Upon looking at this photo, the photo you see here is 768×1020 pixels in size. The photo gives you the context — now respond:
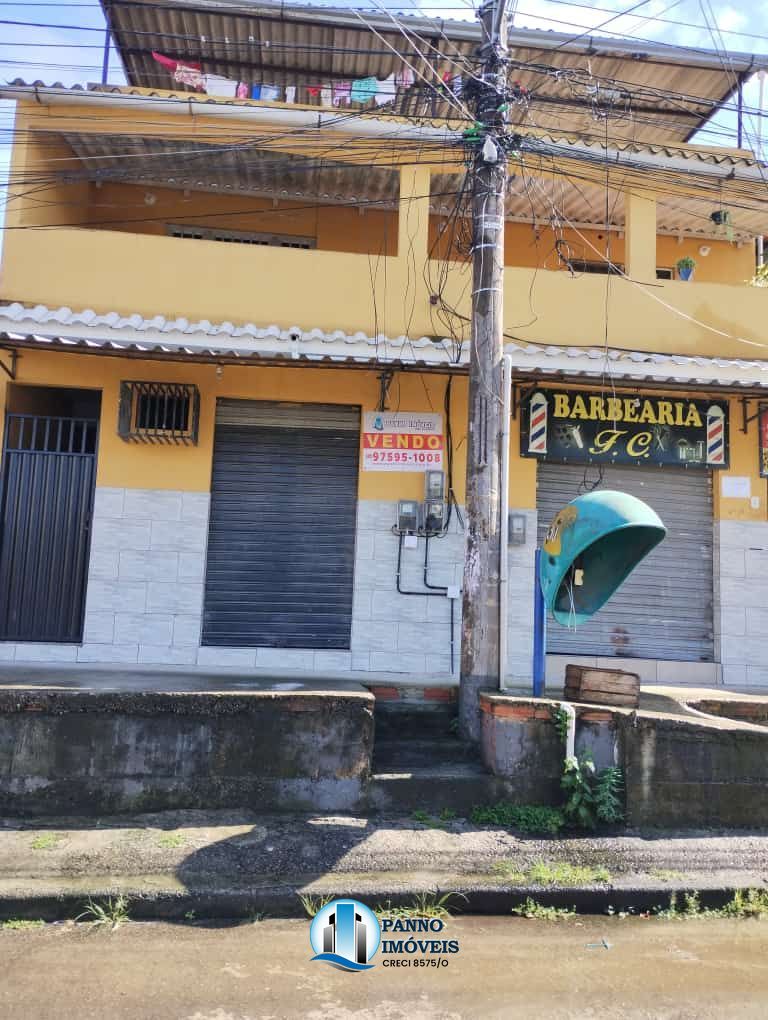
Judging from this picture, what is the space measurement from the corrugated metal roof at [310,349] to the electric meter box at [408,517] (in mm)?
1538

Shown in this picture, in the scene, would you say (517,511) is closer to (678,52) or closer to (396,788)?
(396,788)

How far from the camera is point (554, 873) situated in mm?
4516

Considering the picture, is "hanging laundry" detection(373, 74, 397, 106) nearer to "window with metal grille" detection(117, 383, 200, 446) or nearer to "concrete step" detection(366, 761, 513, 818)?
"window with metal grille" detection(117, 383, 200, 446)

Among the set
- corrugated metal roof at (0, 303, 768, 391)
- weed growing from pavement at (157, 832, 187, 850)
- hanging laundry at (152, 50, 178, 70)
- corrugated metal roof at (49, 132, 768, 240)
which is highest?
hanging laundry at (152, 50, 178, 70)

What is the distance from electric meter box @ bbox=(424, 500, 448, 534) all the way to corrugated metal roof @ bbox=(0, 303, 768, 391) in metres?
1.48

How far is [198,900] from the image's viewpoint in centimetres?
411

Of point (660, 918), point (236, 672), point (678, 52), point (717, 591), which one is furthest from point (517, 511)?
point (678, 52)

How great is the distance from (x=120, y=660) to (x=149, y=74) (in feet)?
25.6

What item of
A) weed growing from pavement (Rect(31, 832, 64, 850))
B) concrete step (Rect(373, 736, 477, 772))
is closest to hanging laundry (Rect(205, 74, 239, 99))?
concrete step (Rect(373, 736, 477, 772))

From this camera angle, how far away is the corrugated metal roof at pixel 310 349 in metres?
6.96

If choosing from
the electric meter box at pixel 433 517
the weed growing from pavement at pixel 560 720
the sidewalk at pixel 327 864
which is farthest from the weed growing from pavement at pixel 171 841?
the electric meter box at pixel 433 517

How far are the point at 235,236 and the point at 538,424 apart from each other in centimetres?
474

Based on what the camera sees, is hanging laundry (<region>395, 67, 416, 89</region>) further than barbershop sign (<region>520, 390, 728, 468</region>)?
Yes

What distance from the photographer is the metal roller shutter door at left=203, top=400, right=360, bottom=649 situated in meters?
8.09
